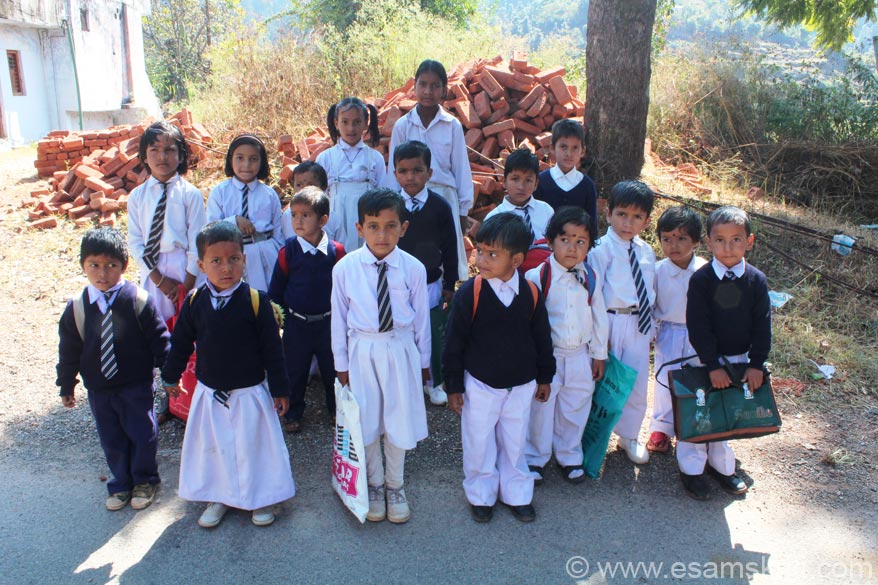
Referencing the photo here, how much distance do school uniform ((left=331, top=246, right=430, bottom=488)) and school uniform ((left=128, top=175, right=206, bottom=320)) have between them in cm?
128

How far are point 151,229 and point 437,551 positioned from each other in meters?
2.50

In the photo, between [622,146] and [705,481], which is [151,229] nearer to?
[705,481]

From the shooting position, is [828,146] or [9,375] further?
[828,146]

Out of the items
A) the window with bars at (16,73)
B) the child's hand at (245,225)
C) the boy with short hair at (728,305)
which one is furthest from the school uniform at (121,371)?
the window with bars at (16,73)

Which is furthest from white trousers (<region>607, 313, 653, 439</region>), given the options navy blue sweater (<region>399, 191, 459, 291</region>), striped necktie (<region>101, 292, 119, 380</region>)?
striped necktie (<region>101, 292, 119, 380</region>)

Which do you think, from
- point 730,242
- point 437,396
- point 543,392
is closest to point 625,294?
point 730,242

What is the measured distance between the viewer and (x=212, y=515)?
10.5 ft

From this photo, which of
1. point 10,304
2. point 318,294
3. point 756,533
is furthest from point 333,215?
point 10,304

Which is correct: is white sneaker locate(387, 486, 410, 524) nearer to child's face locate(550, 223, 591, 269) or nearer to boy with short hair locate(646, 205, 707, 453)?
child's face locate(550, 223, 591, 269)

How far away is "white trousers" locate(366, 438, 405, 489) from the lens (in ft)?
10.8

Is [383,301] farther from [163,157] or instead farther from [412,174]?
[163,157]

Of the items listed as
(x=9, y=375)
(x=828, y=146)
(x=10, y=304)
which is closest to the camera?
(x=9, y=375)

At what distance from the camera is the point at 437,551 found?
3.04m

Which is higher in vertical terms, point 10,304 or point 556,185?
point 556,185
